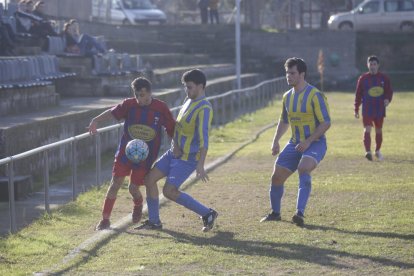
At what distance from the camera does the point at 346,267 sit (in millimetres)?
9609

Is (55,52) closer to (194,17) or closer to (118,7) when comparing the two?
(118,7)

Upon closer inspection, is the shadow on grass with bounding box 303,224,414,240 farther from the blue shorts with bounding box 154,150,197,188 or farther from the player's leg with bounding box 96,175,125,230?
the player's leg with bounding box 96,175,125,230

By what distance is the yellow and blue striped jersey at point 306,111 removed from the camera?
1224cm

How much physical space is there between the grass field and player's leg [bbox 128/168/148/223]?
0.35 meters

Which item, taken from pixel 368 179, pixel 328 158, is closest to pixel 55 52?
pixel 328 158

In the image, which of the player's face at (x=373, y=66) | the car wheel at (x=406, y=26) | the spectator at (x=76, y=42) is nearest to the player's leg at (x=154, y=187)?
the player's face at (x=373, y=66)

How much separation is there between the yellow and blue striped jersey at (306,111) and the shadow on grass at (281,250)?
153 centimetres

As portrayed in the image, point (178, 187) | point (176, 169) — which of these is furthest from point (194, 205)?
point (176, 169)

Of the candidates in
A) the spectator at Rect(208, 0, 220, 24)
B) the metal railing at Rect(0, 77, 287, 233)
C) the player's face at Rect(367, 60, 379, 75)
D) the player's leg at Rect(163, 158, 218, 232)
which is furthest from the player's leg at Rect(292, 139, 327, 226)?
the spectator at Rect(208, 0, 220, 24)

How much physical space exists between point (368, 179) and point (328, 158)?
3405 mm

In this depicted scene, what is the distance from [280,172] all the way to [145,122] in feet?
5.50

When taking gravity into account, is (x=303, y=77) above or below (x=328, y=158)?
above

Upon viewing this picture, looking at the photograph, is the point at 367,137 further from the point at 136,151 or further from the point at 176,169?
the point at 136,151

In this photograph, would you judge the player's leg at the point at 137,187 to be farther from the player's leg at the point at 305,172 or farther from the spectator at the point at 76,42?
the spectator at the point at 76,42
